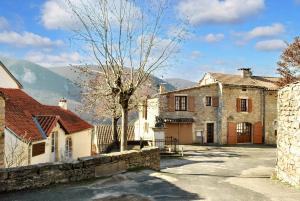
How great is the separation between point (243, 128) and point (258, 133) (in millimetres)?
1573

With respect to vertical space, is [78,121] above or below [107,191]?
above

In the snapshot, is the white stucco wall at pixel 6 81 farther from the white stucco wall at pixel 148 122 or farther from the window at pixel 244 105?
the window at pixel 244 105

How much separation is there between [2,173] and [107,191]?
2.83m

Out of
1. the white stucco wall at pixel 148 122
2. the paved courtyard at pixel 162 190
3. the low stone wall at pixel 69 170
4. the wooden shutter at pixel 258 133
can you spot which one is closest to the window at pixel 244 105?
the wooden shutter at pixel 258 133

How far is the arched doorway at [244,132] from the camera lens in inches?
1399

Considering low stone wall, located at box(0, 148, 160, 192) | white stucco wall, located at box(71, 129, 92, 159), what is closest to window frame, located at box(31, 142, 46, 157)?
white stucco wall, located at box(71, 129, 92, 159)

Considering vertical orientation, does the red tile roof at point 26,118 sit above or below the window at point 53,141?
above

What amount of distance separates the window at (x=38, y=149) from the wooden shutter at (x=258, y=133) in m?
22.6

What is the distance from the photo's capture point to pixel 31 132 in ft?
64.5

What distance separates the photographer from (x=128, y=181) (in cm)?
1133

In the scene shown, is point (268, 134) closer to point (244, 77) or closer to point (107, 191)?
point (244, 77)

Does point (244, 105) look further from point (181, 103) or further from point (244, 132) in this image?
point (181, 103)

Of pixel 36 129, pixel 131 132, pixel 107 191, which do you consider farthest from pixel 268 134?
pixel 107 191

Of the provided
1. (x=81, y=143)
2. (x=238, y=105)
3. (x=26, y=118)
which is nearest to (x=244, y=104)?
(x=238, y=105)
